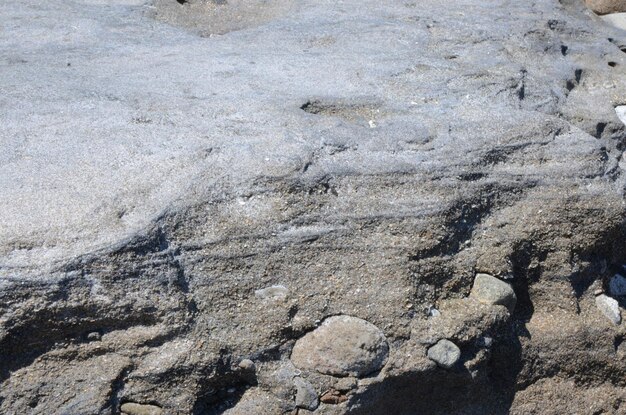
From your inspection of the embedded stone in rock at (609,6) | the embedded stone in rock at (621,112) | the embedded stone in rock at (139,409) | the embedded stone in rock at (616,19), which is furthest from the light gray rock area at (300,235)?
the embedded stone in rock at (609,6)

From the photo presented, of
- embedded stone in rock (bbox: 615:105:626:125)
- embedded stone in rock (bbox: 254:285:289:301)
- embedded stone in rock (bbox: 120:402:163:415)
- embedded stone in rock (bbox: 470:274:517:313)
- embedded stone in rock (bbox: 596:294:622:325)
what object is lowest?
embedded stone in rock (bbox: 120:402:163:415)

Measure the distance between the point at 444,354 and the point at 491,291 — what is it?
23 cm

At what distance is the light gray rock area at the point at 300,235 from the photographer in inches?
71.4

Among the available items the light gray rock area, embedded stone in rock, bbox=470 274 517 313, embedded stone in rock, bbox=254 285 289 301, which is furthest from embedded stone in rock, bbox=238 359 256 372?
embedded stone in rock, bbox=470 274 517 313

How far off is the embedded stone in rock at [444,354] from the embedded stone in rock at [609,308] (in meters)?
0.53

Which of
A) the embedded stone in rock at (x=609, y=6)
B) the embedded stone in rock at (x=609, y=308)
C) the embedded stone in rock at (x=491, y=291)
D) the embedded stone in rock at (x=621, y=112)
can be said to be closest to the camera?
the embedded stone in rock at (x=491, y=291)

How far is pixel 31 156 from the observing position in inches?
80.1

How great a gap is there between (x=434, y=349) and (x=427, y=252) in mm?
247

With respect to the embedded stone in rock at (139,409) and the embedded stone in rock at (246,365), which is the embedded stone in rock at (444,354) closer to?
the embedded stone in rock at (246,365)

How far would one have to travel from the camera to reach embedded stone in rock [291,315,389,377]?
192 centimetres

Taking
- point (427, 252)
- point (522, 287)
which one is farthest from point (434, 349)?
point (522, 287)

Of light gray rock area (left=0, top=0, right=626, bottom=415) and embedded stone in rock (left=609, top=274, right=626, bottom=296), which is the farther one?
embedded stone in rock (left=609, top=274, right=626, bottom=296)

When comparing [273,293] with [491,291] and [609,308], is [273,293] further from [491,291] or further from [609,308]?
[609,308]

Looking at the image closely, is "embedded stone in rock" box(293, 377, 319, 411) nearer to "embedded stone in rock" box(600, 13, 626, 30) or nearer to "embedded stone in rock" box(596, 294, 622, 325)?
"embedded stone in rock" box(596, 294, 622, 325)
